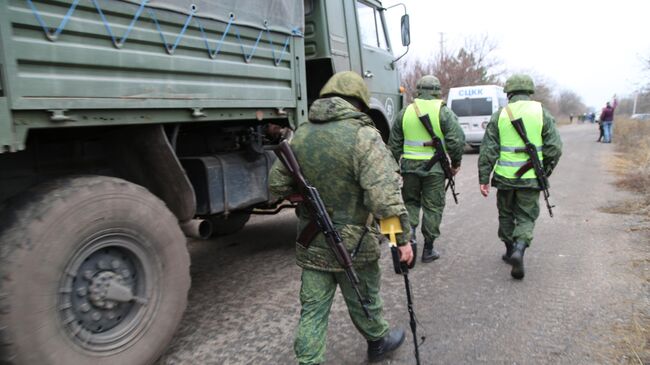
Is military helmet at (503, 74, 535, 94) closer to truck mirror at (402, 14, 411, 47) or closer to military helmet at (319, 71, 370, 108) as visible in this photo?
truck mirror at (402, 14, 411, 47)

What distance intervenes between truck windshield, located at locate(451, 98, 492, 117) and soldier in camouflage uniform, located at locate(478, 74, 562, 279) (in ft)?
35.7

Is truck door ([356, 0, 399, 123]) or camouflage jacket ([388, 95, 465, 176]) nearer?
camouflage jacket ([388, 95, 465, 176])

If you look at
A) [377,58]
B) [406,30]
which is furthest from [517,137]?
[406,30]

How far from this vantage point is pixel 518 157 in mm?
3998

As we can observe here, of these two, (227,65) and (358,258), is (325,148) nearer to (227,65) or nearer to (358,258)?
(358,258)

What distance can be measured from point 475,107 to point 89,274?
13858 mm

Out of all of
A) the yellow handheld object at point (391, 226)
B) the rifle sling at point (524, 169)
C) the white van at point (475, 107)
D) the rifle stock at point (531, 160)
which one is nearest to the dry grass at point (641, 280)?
the rifle stock at point (531, 160)

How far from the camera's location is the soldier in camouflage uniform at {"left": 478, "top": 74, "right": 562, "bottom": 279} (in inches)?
155

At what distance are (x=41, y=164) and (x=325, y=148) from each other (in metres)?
1.76

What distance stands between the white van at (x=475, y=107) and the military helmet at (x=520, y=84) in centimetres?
1048

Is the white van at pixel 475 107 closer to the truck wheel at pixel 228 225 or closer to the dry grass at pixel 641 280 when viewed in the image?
the dry grass at pixel 641 280

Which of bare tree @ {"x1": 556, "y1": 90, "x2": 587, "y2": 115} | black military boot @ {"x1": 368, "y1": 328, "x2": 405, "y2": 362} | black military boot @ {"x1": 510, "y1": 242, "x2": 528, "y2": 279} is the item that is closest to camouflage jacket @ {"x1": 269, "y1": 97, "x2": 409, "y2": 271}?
black military boot @ {"x1": 368, "y1": 328, "x2": 405, "y2": 362}

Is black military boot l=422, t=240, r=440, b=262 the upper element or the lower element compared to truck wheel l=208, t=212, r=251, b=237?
lower

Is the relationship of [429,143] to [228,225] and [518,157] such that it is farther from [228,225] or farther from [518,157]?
[228,225]
